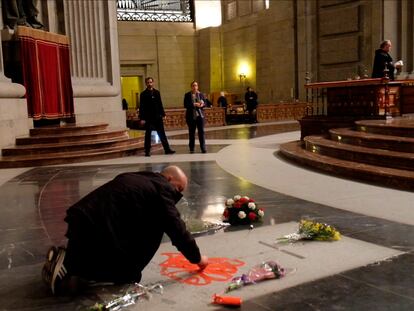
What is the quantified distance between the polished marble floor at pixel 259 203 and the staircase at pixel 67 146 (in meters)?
0.49

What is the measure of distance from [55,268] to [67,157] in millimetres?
7275

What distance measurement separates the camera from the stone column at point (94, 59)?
13602 millimetres

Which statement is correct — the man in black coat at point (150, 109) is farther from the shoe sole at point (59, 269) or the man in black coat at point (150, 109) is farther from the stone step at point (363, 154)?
the shoe sole at point (59, 269)

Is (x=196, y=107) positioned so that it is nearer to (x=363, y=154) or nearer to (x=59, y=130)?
(x=59, y=130)

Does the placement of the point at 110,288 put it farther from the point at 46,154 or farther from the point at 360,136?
the point at 46,154

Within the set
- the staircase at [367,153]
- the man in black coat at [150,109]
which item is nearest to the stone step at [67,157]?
the man in black coat at [150,109]

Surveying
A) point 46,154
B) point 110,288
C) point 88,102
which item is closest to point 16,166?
point 46,154

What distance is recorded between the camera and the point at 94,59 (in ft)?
46.2

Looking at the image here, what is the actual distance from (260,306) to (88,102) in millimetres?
11647

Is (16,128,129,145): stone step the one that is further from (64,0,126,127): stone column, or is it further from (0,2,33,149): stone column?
(64,0,126,127): stone column

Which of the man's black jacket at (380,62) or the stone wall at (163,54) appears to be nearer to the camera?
the man's black jacket at (380,62)

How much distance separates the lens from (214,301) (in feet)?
10.1

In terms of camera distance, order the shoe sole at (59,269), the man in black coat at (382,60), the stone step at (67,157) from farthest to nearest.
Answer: the man in black coat at (382,60) < the stone step at (67,157) < the shoe sole at (59,269)

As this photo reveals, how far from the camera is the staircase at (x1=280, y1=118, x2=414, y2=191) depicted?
274 inches
